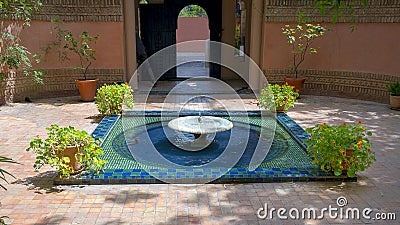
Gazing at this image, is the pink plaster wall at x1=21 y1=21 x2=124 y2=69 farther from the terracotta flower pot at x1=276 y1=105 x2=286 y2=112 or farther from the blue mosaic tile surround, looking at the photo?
the blue mosaic tile surround

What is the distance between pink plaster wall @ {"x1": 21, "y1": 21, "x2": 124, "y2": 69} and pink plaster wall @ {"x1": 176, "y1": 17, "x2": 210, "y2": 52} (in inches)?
521

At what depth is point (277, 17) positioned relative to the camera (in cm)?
837

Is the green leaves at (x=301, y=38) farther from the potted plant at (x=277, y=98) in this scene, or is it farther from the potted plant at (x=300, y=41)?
the potted plant at (x=277, y=98)

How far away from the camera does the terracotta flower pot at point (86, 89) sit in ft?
24.9

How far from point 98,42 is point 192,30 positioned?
13.8 metres

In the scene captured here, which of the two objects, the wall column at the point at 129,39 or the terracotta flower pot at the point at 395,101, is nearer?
the terracotta flower pot at the point at 395,101

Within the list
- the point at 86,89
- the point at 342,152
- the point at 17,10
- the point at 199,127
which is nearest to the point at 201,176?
the point at 199,127

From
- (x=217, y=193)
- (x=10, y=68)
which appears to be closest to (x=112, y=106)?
(x=10, y=68)

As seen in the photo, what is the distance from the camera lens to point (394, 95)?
6.93 meters

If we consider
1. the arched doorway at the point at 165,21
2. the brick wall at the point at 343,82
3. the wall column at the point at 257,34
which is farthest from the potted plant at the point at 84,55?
the brick wall at the point at 343,82

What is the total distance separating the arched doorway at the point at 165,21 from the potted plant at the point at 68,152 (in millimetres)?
7505

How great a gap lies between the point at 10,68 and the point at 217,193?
222 inches

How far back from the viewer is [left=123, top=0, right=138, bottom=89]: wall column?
8.37 metres

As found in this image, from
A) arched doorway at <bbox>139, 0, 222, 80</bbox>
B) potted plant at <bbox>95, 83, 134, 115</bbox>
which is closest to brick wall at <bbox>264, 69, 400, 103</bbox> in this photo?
arched doorway at <bbox>139, 0, 222, 80</bbox>
